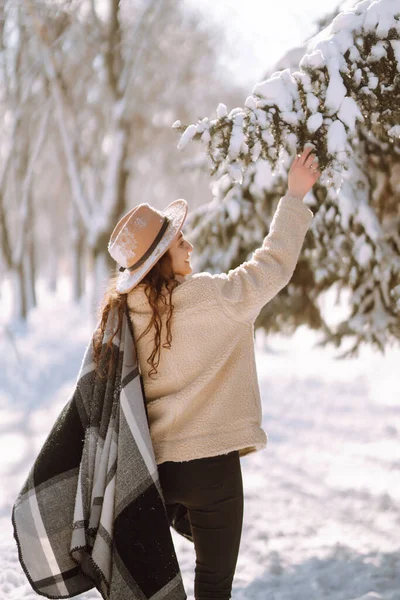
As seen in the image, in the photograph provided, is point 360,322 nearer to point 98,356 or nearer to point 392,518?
point 392,518

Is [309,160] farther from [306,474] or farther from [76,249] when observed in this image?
[76,249]

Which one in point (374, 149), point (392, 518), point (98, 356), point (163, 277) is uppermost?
point (374, 149)

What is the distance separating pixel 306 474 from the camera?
6.96 m

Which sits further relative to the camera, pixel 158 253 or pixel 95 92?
pixel 95 92

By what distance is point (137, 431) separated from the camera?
270 cm

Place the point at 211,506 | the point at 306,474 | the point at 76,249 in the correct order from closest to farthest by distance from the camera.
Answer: the point at 211,506 → the point at 306,474 → the point at 76,249

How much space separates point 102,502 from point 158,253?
961mm

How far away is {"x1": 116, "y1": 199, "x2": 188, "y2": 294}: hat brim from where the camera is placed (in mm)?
2650

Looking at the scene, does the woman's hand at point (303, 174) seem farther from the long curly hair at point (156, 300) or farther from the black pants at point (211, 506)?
the black pants at point (211, 506)

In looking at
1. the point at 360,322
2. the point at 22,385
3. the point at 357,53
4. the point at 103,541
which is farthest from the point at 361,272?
the point at 22,385

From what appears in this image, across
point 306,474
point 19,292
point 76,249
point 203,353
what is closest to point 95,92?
point 19,292

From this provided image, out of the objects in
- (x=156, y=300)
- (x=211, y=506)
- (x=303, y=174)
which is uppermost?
(x=303, y=174)

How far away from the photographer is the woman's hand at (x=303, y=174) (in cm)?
271

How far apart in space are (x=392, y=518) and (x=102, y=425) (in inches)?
134
